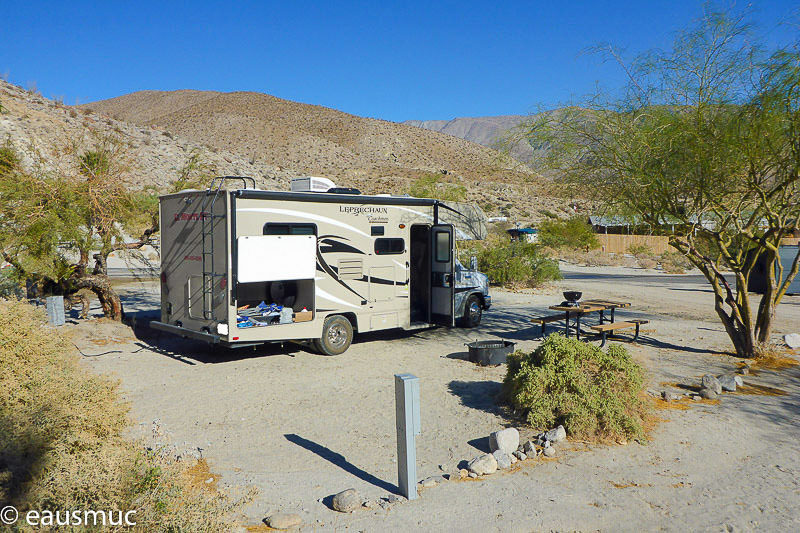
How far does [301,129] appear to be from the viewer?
251 feet

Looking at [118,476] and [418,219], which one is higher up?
[418,219]

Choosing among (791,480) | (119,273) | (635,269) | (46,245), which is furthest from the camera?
(635,269)

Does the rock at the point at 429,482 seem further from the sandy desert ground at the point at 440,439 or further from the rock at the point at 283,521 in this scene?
the rock at the point at 283,521

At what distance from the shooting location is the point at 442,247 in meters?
12.2

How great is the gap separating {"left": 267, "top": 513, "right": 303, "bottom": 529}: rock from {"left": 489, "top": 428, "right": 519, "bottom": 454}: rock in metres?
2.23

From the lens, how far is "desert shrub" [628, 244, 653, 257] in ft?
138

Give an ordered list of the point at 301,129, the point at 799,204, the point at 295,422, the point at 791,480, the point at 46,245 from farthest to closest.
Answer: the point at 301,129 → the point at 46,245 → the point at 799,204 → the point at 295,422 → the point at 791,480

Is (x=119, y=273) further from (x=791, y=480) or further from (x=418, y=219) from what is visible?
(x=791, y=480)

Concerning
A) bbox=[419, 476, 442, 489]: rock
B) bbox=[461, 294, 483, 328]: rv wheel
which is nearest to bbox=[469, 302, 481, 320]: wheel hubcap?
bbox=[461, 294, 483, 328]: rv wheel

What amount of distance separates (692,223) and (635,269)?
25.9 metres

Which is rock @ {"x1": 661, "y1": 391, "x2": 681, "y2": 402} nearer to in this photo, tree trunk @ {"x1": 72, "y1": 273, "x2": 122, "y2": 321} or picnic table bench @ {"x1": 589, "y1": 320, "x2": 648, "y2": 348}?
picnic table bench @ {"x1": 589, "y1": 320, "x2": 648, "y2": 348}


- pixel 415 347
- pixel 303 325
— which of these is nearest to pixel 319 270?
pixel 303 325

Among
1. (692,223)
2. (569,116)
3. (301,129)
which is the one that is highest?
(301,129)

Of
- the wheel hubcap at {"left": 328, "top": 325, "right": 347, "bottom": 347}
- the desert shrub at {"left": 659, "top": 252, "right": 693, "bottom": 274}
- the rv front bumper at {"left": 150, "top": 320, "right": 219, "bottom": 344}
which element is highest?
the desert shrub at {"left": 659, "top": 252, "right": 693, "bottom": 274}
